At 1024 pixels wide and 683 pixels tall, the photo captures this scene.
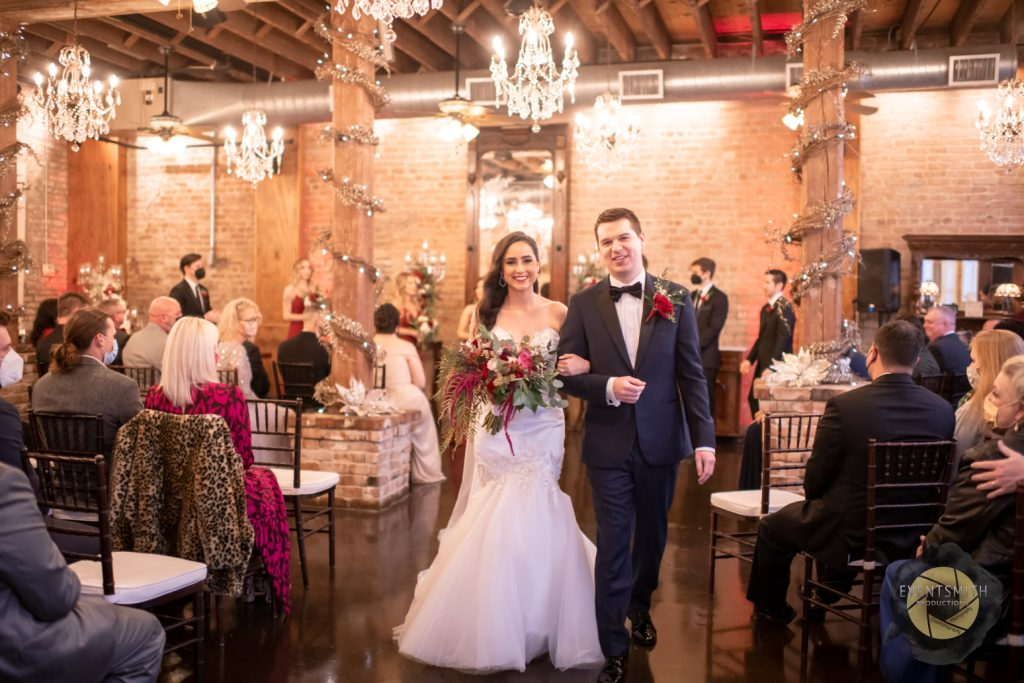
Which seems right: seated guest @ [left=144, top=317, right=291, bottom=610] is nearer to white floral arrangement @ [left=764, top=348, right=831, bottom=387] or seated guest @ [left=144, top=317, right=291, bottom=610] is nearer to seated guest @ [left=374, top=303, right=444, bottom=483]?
seated guest @ [left=374, top=303, right=444, bottom=483]

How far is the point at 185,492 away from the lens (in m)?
3.90

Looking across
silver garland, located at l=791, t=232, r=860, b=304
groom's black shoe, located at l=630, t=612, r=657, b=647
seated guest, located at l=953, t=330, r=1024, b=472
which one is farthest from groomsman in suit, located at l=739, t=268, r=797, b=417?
groom's black shoe, located at l=630, t=612, r=657, b=647

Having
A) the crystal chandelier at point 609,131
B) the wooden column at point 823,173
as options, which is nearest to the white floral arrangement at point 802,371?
the wooden column at point 823,173

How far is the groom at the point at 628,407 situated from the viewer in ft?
11.9

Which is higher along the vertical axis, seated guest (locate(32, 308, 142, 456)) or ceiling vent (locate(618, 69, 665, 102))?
ceiling vent (locate(618, 69, 665, 102))

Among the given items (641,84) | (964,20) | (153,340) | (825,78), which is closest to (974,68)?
(964,20)

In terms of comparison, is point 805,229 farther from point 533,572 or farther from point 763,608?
point 533,572

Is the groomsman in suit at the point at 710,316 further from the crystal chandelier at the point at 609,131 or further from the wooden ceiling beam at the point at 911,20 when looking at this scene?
the wooden ceiling beam at the point at 911,20

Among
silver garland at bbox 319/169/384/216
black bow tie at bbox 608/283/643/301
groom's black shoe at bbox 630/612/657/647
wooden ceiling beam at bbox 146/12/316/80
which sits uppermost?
wooden ceiling beam at bbox 146/12/316/80

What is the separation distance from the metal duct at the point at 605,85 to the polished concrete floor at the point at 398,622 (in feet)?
18.7

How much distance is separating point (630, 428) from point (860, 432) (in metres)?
0.93

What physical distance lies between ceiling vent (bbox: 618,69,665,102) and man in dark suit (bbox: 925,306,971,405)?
4.21 meters

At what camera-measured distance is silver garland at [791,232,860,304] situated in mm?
6453

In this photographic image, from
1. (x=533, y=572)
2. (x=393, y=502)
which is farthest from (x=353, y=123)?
(x=533, y=572)
